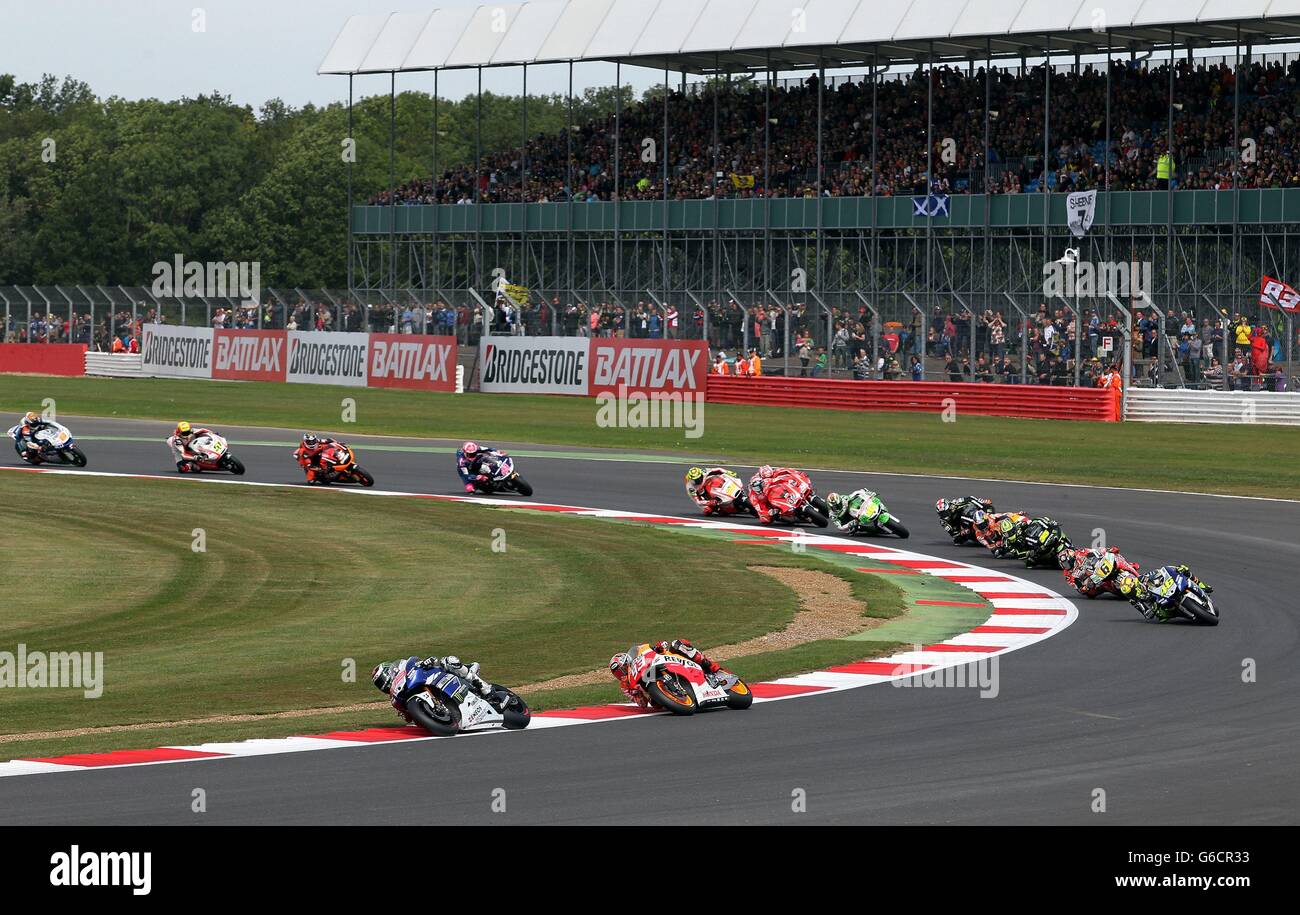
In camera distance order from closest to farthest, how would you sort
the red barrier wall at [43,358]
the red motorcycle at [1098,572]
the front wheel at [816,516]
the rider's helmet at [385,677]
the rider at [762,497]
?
the rider's helmet at [385,677], the red motorcycle at [1098,572], the front wheel at [816,516], the rider at [762,497], the red barrier wall at [43,358]

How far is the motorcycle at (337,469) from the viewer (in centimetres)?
2666

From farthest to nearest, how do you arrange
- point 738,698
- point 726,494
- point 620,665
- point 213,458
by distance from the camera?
point 213,458
point 726,494
point 620,665
point 738,698

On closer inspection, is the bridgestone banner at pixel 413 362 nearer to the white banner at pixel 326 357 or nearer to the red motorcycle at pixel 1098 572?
the white banner at pixel 326 357

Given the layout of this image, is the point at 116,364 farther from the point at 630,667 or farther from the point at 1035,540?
the point at 630,667

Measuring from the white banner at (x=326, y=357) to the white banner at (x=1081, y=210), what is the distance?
19.5m

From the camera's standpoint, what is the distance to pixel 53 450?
2928 centimetres

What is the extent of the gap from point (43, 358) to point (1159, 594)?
168 feet

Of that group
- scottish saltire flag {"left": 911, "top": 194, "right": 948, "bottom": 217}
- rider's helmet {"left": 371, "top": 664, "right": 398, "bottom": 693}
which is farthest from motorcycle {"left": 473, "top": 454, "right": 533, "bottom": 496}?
scottish saltire flag {"left": 911, "top": 194, "right": 948, "bottom": 217}

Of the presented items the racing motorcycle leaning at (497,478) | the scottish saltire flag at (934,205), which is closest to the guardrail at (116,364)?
the scottish saltire flag at (934,205)

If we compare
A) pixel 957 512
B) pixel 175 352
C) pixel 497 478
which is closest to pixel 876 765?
pixel 957 512

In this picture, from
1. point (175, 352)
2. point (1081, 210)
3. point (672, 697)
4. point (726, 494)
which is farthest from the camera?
point (175, 352)

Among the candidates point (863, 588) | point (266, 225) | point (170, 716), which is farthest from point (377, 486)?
point (266, 225)
